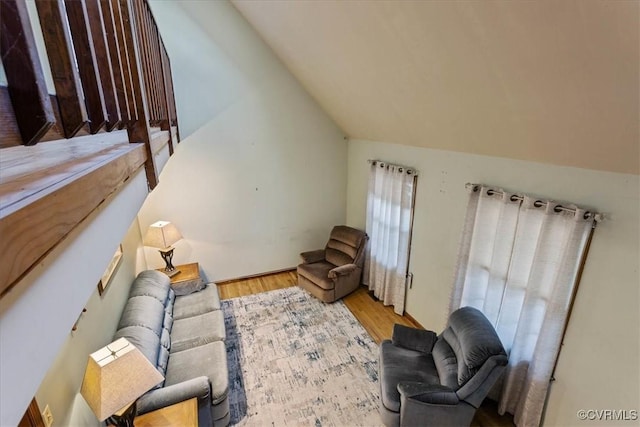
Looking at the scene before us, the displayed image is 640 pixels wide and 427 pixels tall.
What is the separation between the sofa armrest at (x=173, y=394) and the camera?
210 cm

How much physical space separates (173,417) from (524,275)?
2.73 meters

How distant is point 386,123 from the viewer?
3441 millimetres

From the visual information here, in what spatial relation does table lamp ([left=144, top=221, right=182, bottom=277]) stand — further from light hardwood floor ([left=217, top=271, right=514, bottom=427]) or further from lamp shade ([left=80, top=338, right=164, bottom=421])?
lamp shade ([left=80, top=338, right=164, bottom=421])

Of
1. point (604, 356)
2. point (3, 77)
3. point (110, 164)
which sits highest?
point (3, 77)

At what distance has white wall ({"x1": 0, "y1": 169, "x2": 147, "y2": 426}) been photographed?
1.20 feet

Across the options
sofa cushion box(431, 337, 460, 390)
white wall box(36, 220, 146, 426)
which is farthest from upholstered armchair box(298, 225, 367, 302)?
white wall box(36, 220, 146, 426)

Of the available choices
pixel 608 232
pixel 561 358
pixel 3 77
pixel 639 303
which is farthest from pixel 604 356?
pixel 3 77

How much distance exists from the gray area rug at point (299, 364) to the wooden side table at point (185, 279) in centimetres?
57

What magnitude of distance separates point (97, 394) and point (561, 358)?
2942 mm

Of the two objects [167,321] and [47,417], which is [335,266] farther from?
[47,417]

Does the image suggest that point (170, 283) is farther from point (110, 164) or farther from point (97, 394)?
point (110, 164)

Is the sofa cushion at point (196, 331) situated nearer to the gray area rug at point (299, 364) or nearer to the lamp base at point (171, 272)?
the gray area rug at point (299, 364)

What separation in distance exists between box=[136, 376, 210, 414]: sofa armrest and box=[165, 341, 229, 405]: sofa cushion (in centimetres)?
16

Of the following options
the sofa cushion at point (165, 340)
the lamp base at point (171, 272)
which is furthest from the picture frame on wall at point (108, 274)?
the lamp base at point (171, 272)
